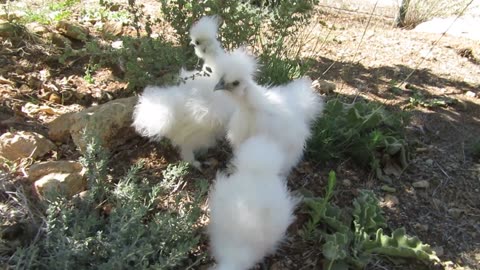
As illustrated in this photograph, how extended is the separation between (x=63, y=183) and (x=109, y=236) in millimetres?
535

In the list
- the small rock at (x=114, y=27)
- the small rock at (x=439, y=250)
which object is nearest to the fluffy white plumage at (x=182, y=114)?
the small rock at (x=439, y=250)

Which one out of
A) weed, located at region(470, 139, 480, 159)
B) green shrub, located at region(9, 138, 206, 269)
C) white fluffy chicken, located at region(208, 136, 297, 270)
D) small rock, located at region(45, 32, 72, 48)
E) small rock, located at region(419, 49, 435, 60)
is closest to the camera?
green shrub, located at region(9, 138, 206, 269)

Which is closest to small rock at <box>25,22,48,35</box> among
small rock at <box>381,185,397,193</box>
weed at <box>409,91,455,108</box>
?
small rock at <box>381,185,397,193</box>

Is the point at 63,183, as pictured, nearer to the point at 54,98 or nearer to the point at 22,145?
the point at 22,145

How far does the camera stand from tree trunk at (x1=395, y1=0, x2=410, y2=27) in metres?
5.87

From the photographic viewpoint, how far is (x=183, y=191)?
2.73m

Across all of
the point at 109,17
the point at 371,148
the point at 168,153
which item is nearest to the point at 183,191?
the point at 168,153

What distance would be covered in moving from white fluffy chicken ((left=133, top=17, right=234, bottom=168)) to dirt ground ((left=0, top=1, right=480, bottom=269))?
0.77 feet

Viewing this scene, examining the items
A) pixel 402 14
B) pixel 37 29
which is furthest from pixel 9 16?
pixel 402 14

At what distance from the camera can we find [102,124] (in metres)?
2.89

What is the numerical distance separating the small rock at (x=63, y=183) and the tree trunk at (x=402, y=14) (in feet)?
15.5

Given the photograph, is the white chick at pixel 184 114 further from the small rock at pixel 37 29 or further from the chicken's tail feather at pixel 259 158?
the small rock at pixel 37 29

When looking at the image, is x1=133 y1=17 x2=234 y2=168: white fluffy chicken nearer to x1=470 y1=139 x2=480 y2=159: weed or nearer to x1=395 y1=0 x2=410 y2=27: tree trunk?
x1=470 y1=139 x2=480 y2=159: weed

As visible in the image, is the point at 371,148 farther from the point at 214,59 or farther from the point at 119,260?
the point at 119,260
